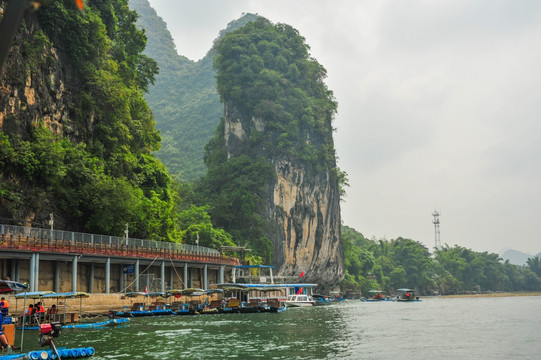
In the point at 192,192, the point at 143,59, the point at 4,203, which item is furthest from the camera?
the point at 192,192

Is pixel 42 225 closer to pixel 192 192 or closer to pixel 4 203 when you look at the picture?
pixel 4 203

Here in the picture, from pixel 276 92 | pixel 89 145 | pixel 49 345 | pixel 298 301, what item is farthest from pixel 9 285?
pixel 276 92

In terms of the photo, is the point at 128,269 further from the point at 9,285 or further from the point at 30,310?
the point at 9,285

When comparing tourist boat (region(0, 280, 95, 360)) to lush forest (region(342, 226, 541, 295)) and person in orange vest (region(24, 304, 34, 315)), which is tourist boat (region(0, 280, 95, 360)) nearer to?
person in orange vest (region(24, 304, 34, 315))

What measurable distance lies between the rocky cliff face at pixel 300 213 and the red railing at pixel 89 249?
30.7m

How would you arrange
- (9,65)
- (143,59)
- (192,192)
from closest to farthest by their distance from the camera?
1. (9,65)
2. (143,59)
3. (192,192)

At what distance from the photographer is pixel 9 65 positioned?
144 feet

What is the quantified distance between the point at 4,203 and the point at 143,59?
132 ft

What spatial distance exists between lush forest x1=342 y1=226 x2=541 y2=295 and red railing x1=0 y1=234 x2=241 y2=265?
73.2 m

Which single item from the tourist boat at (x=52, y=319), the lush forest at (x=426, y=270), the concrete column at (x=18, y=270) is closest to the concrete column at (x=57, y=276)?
the concrete column at (x=18, y=270)

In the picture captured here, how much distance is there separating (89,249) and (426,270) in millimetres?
123973

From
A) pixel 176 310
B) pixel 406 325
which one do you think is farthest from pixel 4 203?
pixel 406 325

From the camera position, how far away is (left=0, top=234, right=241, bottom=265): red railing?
37969 mm

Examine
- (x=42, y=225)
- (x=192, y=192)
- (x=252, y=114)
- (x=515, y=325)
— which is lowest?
(x=515, y=325)
